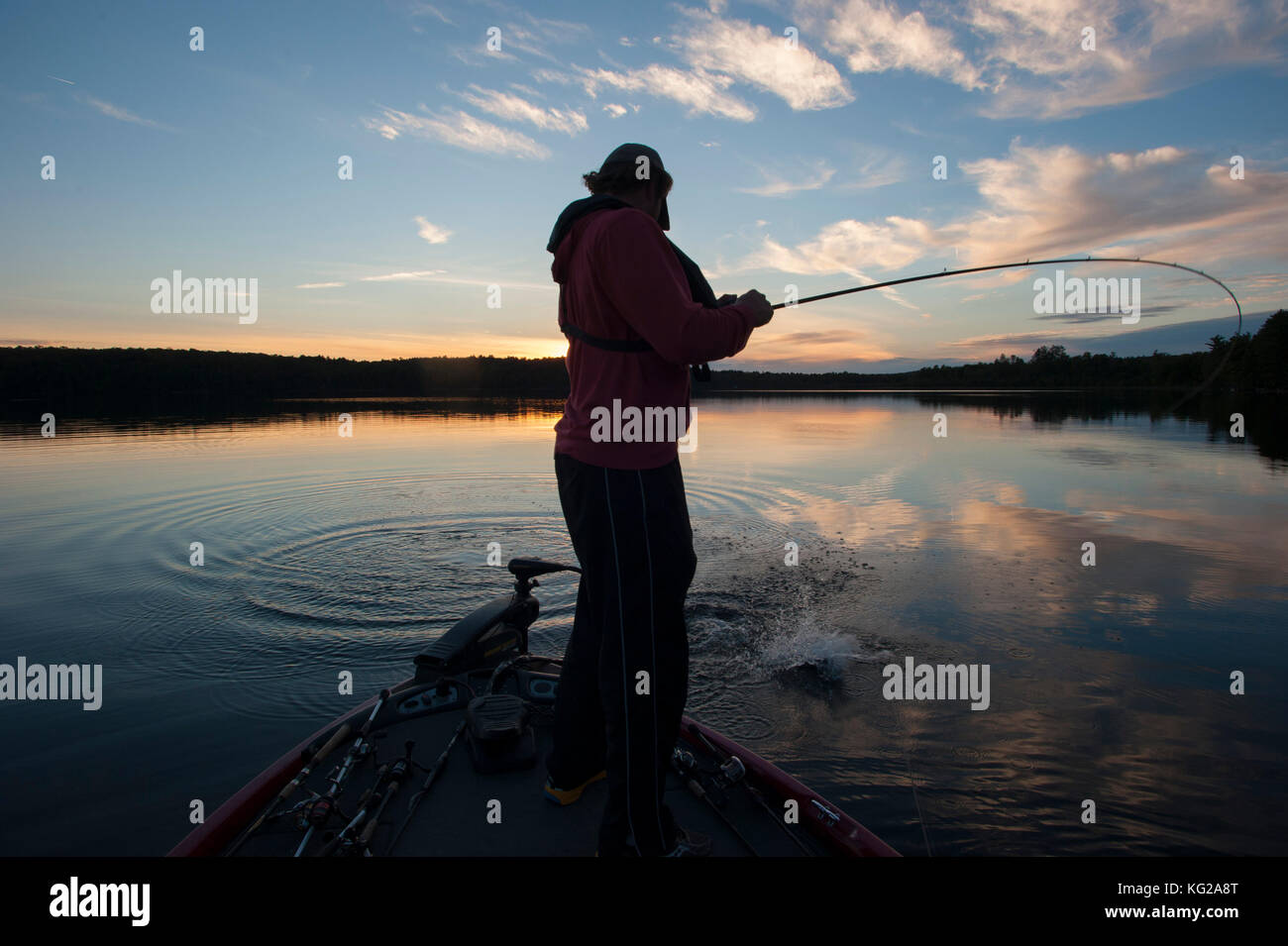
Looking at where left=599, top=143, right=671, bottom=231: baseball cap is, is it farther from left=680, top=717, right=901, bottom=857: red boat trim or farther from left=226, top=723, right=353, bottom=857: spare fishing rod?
left=226, top=723, right=353, bottom=857: spare fishing rod

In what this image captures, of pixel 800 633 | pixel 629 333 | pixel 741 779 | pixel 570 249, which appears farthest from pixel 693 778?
pixel 800 633

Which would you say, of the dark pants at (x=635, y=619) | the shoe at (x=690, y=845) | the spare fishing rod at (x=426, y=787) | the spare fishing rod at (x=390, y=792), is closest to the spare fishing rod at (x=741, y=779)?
the shoe at (x=690, y=845)

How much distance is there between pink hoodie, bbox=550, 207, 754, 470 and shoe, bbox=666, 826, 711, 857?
1.48 metres

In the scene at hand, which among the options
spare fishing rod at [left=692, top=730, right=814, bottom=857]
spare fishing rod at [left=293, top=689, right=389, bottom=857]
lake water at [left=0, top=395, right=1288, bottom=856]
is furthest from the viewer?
lake water at [left=0, top=395, right=1288, bottom=856]

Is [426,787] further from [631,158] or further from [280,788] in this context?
[631,158]

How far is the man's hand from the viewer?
2.64m

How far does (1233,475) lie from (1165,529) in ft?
30.9

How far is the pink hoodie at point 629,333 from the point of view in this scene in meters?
2.33

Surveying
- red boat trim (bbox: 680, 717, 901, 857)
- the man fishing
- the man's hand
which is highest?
the man's hand

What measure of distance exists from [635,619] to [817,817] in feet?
4.24

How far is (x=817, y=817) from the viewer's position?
9.59 feet

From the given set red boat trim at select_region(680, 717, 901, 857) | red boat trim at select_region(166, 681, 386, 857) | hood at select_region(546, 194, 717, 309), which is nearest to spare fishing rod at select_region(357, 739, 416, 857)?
red boat trim at select_region(166, 681, 386, 857)

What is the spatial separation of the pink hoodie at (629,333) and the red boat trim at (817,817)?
1.70m
